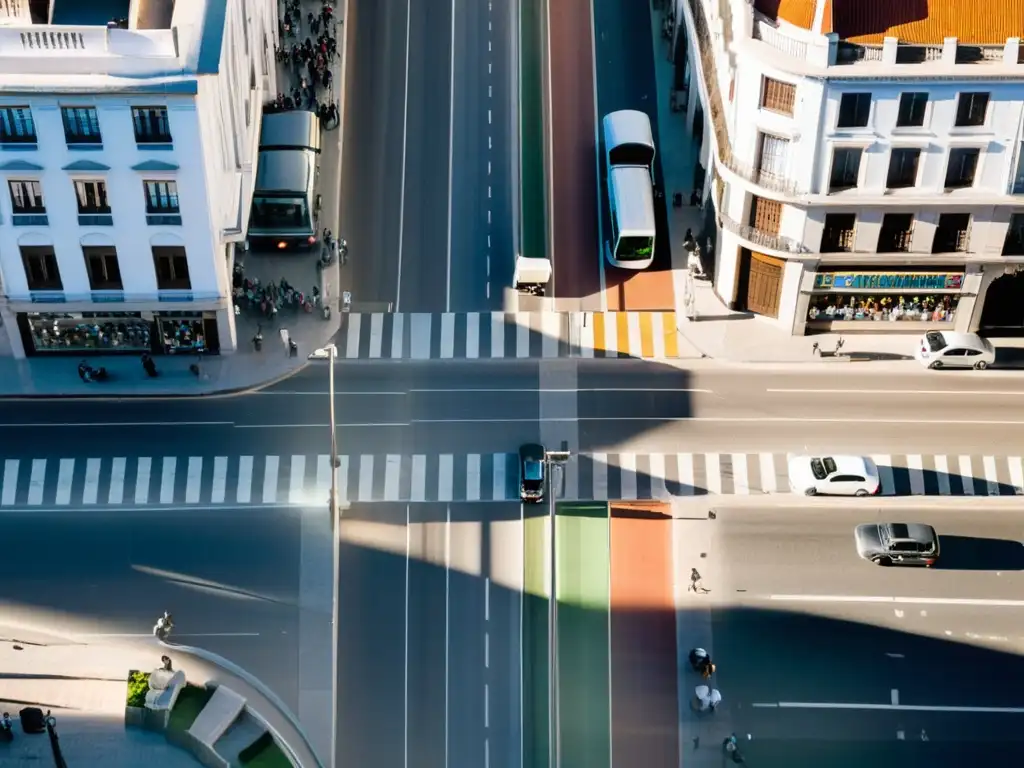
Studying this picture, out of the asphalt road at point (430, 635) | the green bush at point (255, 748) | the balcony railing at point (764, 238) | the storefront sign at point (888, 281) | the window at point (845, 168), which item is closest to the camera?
the green bush at point (255, 748)

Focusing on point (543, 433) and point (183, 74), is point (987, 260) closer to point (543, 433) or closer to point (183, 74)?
point (543, 433)

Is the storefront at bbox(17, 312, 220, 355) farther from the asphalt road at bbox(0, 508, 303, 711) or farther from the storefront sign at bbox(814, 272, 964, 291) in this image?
the storefront sign at bbox(814, 272, 964, 291)

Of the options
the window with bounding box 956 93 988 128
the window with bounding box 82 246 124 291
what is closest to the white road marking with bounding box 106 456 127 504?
the window with bounding box 82 246 124 291

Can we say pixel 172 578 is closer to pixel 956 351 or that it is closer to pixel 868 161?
pixel 868 161

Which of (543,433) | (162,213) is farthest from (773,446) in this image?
(162,213)

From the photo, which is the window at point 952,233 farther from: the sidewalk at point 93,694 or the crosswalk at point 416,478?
the sidewalk at point 93,694

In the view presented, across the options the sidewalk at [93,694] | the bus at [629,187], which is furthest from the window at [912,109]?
the sidewalk at [93,694]

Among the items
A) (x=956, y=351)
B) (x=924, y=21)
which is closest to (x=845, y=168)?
(x=924, y=21)

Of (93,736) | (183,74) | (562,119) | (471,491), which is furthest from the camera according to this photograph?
(562,119)

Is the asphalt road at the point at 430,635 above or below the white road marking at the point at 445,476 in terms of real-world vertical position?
below
